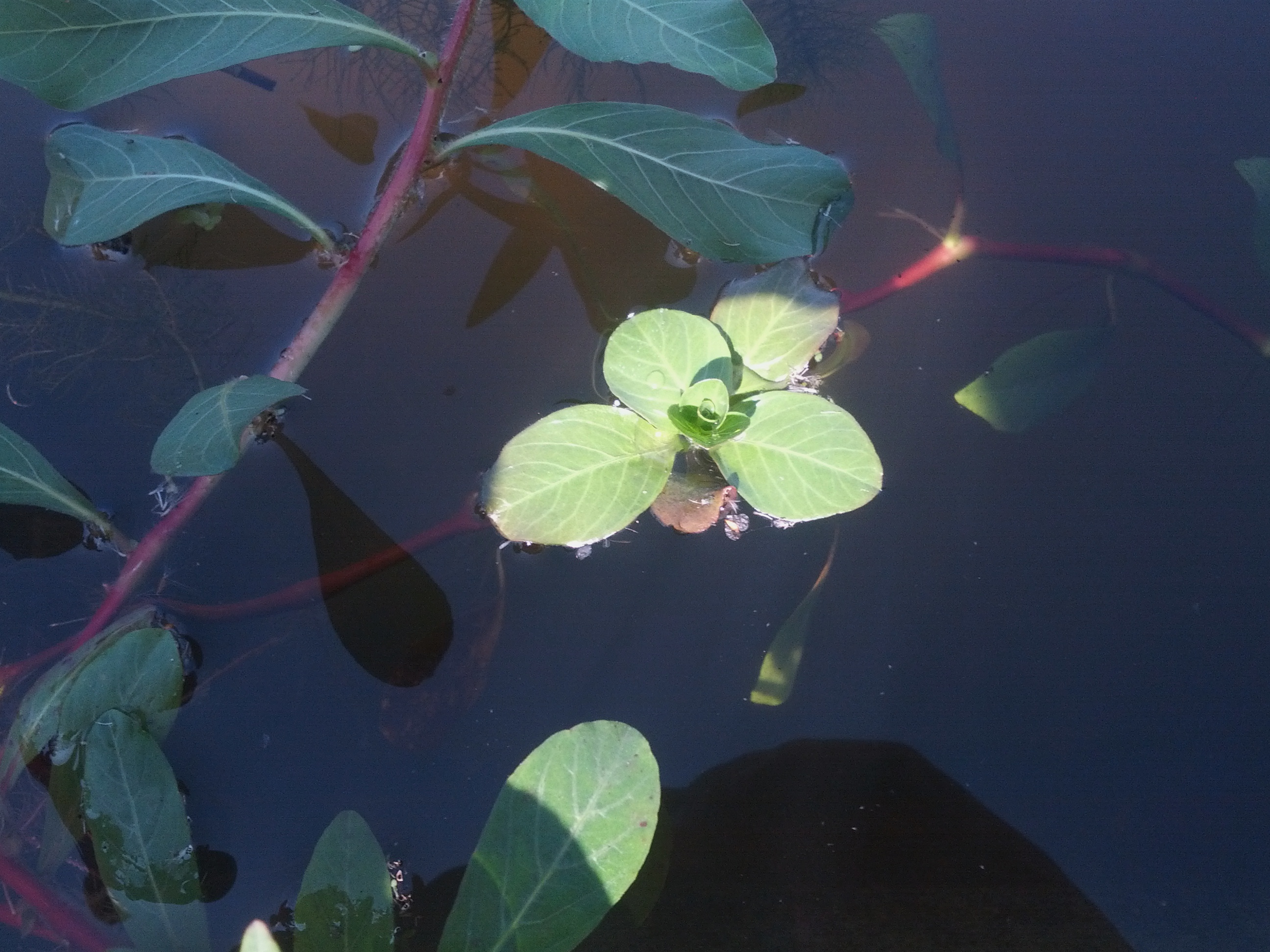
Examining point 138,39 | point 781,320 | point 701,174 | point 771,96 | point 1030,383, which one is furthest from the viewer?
point 771,96

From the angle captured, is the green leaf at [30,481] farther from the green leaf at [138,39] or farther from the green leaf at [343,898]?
the green leaf at [343,898]

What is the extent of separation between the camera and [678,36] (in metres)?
1.14

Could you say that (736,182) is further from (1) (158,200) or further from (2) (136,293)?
(2) (136,293)

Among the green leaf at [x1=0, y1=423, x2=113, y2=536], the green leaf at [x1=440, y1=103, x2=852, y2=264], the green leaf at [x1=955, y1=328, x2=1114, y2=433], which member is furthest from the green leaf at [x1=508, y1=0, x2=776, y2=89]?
the green leaf at [x1=0, y1=423, x2=113, y2=536]

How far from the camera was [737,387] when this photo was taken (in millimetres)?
1397

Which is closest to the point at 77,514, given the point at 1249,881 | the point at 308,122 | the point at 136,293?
the point at 136,293

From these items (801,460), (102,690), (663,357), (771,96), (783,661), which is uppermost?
(771,96)

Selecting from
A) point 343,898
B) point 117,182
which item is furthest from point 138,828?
point 117,182

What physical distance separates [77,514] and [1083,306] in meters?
1.86

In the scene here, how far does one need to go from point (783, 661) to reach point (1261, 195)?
1300 mm

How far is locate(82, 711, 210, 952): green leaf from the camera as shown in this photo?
1091mm

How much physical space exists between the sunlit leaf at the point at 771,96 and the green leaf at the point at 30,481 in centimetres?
142

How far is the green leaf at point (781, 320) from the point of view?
1389 mm

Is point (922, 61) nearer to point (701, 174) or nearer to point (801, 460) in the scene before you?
point (701, 174)
